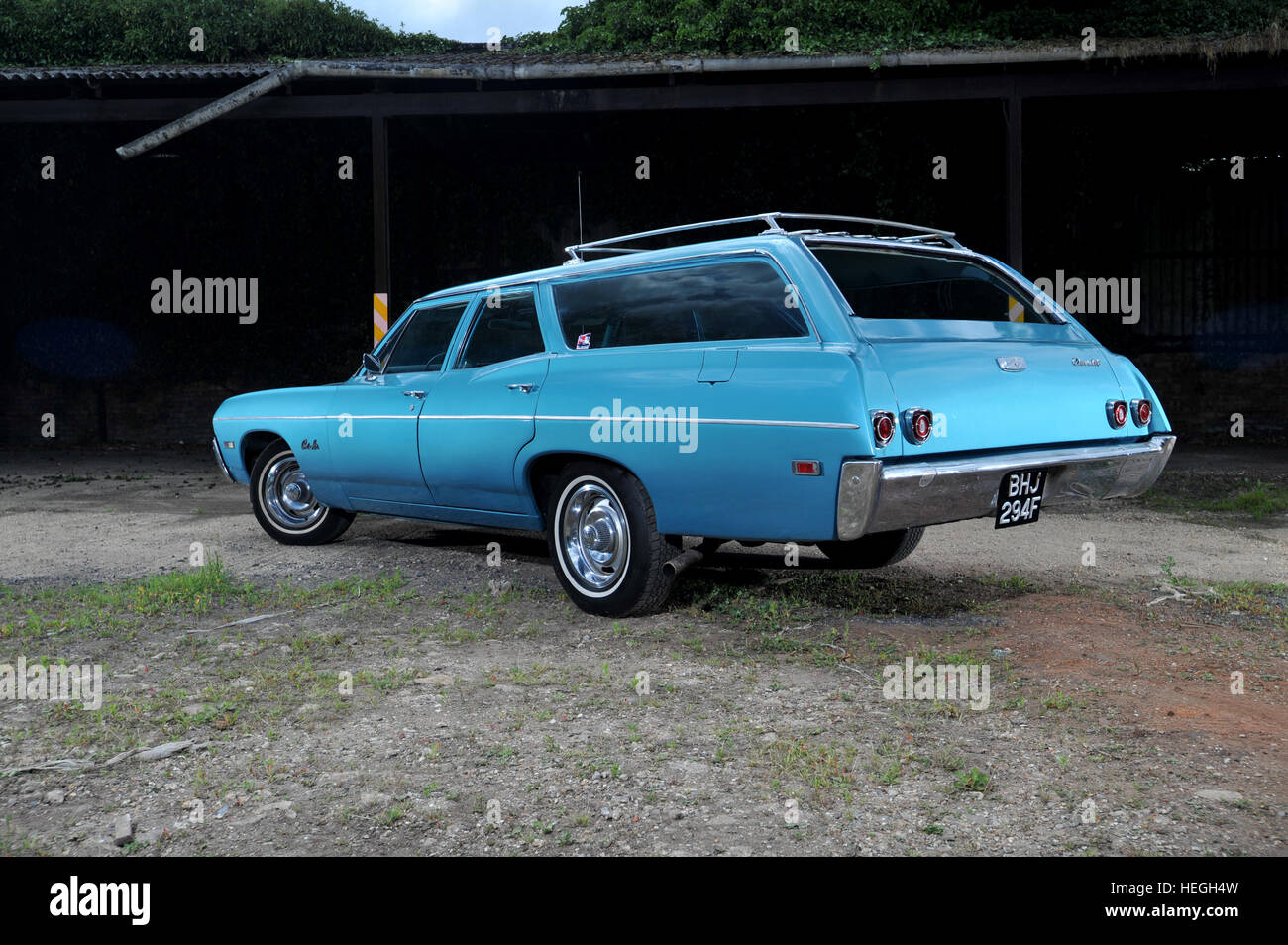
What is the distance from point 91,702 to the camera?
13.0ft

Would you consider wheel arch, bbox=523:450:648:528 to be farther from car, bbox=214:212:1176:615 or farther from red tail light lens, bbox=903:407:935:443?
red tail light lens, bbox=903:407:935:443

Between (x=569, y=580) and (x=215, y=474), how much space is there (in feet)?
28.1

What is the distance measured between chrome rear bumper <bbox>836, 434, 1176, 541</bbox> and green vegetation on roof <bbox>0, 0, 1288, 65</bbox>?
777 cm

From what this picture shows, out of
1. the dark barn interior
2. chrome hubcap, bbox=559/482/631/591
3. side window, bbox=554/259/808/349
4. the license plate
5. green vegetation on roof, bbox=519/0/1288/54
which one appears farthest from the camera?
the dark barn interior

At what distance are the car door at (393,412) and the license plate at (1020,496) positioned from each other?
9.95 ft

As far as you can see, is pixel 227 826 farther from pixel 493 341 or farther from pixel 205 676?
pixel 493 341

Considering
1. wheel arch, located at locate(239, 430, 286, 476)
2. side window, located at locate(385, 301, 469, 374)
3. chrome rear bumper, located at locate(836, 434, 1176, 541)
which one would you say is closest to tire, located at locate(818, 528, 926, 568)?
chrome rear bumper, located at locate(836, 434, 1176, 541)

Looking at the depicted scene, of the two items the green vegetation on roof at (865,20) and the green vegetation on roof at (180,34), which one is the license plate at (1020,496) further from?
the green vegetation on roof at (180,34)

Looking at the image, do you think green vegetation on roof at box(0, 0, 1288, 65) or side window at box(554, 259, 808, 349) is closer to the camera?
side window at box(554, 259, 808, 349)

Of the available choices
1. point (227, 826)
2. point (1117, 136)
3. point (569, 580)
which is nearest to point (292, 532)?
point (569, 580)

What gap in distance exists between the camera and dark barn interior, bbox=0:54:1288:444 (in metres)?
15.0

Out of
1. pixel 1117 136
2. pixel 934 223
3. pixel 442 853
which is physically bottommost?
pixel 442 853

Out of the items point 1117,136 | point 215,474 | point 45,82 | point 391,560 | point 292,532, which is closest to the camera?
point 391,560

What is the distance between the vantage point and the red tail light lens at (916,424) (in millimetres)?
4133
